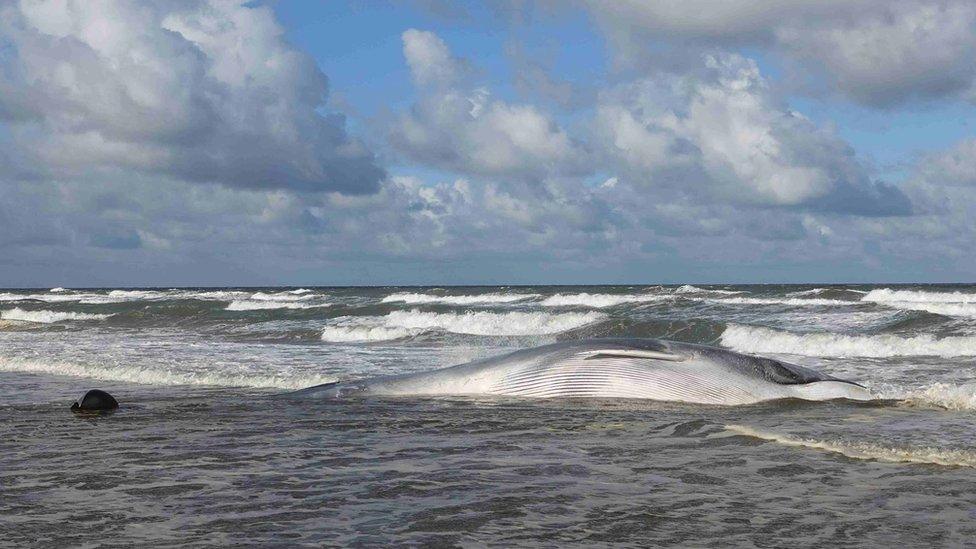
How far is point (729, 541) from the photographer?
412 cm

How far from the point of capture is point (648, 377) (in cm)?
903

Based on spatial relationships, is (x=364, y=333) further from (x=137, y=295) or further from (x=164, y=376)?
(x=137, y=295)

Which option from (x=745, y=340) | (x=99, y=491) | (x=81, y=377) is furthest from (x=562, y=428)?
(x=745, y=340)

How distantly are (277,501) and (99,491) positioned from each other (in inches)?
45.1

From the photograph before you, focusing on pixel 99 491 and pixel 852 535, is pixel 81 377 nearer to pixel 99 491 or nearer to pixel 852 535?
pixel 99 491

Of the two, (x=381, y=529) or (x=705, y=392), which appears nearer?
(x=381, y=529)

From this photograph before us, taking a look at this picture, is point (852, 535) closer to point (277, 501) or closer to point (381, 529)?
point (381, 529)

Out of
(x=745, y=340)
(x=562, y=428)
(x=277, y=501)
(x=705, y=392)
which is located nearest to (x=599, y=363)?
(x=705, y=392)

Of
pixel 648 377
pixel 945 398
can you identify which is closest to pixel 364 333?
pixel 648 377

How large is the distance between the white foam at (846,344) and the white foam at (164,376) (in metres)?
12.5

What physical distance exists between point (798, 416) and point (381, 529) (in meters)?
4.93

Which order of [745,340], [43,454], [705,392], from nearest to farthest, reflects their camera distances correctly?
[43,454] → [705,392] → [745,340]

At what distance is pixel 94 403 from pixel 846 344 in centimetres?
1726

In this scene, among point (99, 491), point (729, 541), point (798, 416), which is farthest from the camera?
point (798, 416)
